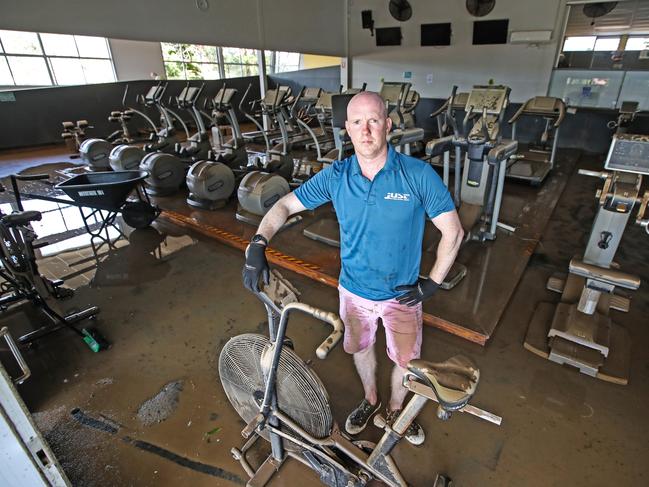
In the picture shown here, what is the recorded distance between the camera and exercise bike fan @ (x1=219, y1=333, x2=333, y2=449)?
1.35 metres

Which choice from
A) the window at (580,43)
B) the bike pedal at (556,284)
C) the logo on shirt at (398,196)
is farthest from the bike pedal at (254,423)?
the window at (580,43)

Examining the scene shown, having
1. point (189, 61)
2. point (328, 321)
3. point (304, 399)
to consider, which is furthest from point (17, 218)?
point (189, 61)

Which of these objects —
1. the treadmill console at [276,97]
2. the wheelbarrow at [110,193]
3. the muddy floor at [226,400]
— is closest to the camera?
the muddy floor at [226,400]

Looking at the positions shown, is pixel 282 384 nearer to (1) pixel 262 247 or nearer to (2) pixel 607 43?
(1) pixel 262 247

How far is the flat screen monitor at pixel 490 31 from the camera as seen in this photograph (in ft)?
23.6

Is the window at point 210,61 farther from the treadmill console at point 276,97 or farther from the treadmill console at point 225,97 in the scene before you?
the treadmill console at point 276,97

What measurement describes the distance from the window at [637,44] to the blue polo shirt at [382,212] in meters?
8.05

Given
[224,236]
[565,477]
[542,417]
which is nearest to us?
[565,477]

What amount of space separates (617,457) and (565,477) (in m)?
0.31

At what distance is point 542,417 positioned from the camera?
6.53 feet

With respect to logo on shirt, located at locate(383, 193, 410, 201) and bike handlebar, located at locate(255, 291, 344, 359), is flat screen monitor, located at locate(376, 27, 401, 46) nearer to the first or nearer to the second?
logo on shirt, located at locate(383, 193, 410, 201)

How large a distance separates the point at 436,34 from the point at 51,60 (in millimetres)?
9837

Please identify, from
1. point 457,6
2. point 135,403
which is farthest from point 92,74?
point 135,403

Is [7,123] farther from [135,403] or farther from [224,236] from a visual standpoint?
[135,403]
